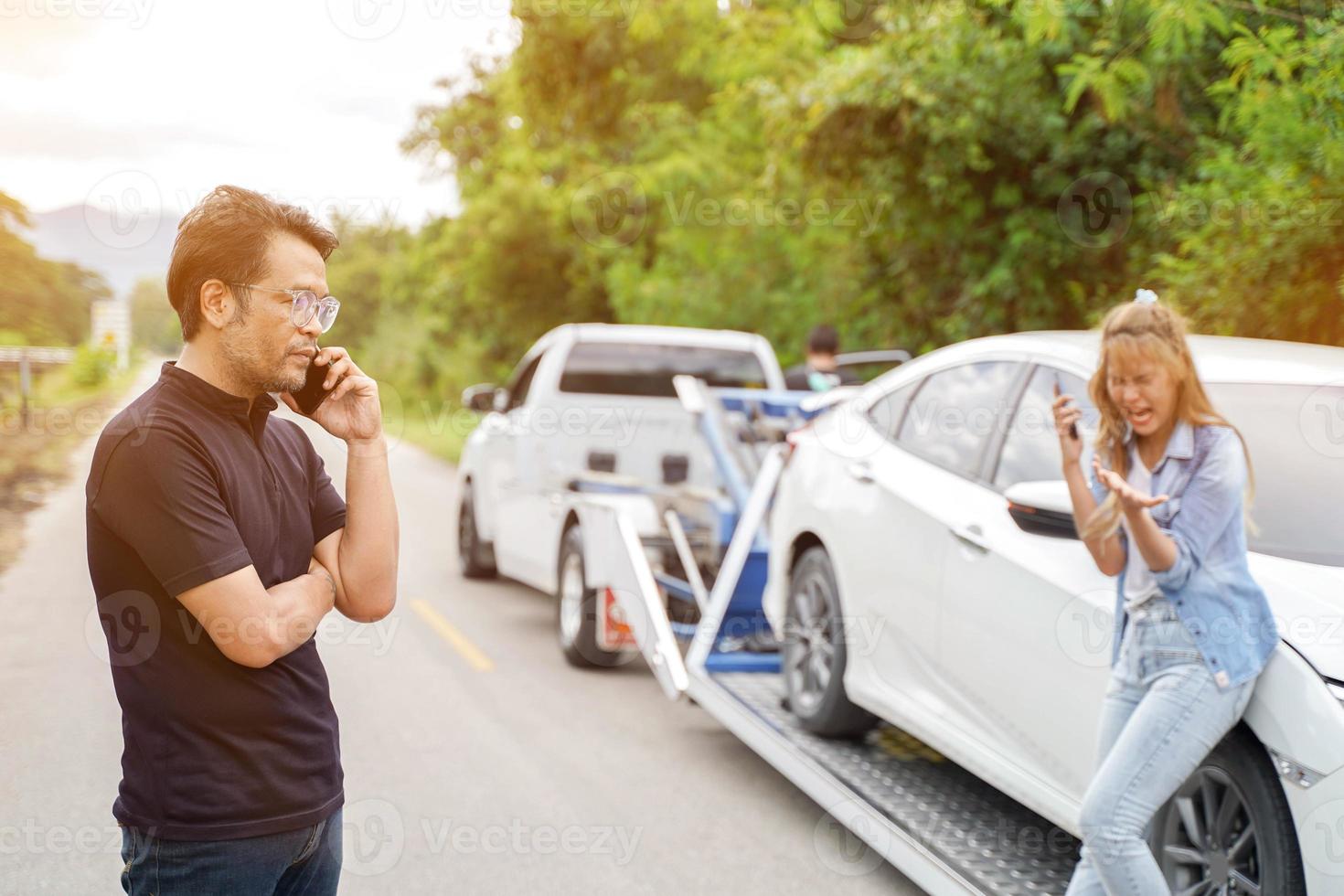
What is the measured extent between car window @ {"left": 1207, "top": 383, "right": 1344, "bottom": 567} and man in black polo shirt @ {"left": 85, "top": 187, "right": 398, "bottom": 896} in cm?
258

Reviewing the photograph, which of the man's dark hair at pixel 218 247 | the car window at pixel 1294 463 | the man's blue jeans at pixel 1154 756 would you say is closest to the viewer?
the man's dark hair at pixel 218 247

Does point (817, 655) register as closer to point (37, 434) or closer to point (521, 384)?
point (521, 384)

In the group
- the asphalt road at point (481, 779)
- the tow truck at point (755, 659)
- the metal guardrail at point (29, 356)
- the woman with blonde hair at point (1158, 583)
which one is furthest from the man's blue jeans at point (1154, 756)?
the metal guardrail at point (29, 356)

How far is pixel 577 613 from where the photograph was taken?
859 cm

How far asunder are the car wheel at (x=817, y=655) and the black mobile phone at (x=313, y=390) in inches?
149

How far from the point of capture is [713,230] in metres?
19.5

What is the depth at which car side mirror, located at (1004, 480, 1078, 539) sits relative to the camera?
4.03 metres

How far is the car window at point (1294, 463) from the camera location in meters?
3.85

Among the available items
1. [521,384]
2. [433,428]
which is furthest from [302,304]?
[433,428]

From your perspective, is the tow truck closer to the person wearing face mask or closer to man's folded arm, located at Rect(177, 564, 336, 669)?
the person wearing face mask

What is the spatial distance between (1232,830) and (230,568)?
2716 mm

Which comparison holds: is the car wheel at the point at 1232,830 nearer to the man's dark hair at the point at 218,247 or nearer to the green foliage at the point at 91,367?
the man's dark hair at the point at 218,247

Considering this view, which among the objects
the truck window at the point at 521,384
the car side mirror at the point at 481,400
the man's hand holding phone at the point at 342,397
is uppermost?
the man's hand holding phone at the point at 342,397

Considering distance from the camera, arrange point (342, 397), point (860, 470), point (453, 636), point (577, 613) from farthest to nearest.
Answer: point (453, 636), point (577, 613), point (860, 470), point (342, 397)
